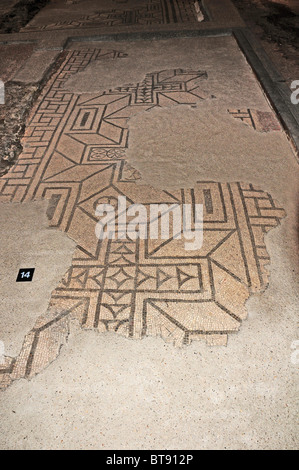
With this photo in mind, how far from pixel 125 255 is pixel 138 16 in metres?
4.80

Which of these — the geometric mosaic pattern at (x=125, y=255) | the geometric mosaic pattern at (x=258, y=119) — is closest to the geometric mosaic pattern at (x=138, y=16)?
the geometric mosaic pattern at (x=258, y=119)

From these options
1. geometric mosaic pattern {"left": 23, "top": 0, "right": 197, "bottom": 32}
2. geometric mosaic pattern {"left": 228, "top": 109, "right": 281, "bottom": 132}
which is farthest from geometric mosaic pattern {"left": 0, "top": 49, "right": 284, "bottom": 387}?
geometric mosaic pattern {"left": 23, "top": 0, "right": 197, "bottom": 32}

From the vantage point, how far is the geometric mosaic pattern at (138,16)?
4902 millimetres

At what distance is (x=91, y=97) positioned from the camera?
3180mm

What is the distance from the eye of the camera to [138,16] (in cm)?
518

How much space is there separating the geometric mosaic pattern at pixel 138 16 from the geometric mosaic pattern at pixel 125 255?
2966 mm

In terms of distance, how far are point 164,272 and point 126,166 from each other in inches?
37.8

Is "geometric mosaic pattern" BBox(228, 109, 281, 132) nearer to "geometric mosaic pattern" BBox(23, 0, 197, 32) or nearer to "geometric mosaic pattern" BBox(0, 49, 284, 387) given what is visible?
"geometric mosaic pattern" BBox(0, 49, 284, 387)

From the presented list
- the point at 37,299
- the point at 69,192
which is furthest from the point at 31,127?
the point at 37,299

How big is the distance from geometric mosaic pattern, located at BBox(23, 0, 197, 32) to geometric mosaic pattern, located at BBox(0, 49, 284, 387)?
117 inches

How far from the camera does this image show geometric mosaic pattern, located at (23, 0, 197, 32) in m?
4.90

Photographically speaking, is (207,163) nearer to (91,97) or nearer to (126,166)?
(126,166)

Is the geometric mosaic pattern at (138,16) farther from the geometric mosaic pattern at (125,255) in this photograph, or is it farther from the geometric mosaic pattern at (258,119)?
the geometric mosaic pattern at (125,255)

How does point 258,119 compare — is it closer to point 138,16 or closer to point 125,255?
point 125,255
